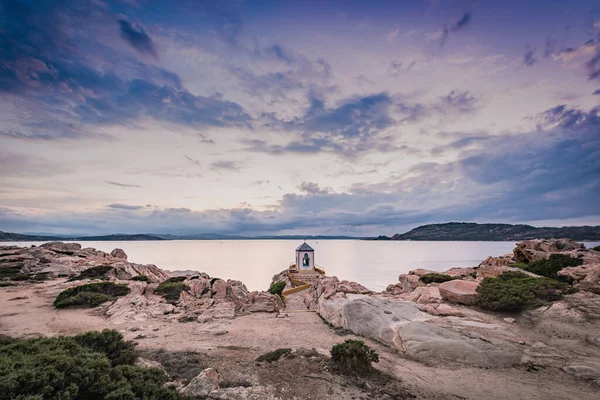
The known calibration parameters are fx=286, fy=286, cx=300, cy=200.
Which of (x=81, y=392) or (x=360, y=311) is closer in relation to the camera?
(x=81, y=392)

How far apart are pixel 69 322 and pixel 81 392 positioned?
46.3 ft

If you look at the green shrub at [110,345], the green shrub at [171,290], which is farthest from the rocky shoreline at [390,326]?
the green shrub at [110,345]

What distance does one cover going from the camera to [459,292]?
19094 millimetres

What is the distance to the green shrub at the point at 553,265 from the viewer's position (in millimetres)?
23841

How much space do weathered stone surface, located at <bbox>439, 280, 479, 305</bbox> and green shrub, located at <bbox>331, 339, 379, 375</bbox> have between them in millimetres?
11850

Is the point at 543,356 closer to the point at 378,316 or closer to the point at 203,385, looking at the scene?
the point at 378,316

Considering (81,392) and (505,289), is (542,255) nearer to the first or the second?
(505,289)

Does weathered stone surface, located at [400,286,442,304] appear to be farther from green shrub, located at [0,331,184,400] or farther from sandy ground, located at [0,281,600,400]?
green shrub, located at [0,331,184,400]

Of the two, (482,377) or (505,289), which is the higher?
(505,289)

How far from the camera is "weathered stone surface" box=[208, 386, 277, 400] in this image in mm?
7746

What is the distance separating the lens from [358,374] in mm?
9516

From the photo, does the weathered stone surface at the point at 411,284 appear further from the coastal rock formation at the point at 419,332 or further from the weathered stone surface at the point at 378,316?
the weathered stone surface at the point at 378,316

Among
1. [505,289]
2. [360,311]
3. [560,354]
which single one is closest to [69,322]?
[360,311]

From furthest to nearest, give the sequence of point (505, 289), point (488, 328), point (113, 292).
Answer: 1. point (113, 292)
2. point (505, 289)
3. point (488, 328)
